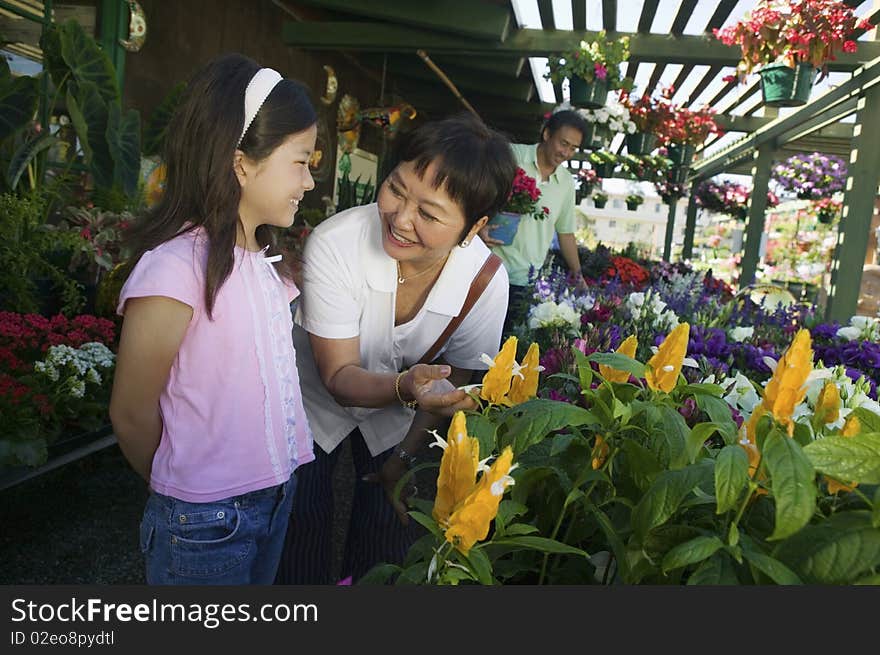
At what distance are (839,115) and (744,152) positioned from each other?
3.20 m

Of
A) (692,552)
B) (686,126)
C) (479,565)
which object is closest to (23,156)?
(479,565)

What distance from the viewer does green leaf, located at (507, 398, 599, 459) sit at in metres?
0.69

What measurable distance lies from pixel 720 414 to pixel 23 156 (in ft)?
12.2

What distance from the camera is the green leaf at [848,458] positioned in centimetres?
53

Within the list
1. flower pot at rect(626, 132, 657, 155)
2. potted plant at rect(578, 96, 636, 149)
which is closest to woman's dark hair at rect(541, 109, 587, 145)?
potted plant at rect(578, 96, 636, 149)

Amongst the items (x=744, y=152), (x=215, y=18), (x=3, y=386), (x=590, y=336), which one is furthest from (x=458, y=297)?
(x=744, y=152)

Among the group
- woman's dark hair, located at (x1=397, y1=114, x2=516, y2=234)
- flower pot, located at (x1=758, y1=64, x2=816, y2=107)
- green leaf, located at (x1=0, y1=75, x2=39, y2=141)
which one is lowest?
woman's dark hair, located at (x1=397, y1=114, x2=516, y2=234)

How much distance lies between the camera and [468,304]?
1820 millimetres

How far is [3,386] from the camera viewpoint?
253 centimetres

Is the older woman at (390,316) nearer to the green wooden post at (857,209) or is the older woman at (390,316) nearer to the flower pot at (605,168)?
the green wooden post at (857,209)

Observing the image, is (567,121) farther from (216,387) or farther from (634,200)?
(634,200)

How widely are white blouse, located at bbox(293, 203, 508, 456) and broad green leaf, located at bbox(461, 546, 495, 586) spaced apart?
3.66 feet

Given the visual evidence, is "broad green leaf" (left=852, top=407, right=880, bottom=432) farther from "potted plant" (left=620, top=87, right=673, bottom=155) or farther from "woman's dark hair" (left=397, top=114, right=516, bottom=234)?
"potted plant" (left=620, top=87, right=673, bottom=155)

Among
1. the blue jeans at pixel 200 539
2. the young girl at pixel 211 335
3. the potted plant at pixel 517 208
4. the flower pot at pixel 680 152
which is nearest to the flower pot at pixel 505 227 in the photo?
the potted plant at pixel 517 208
